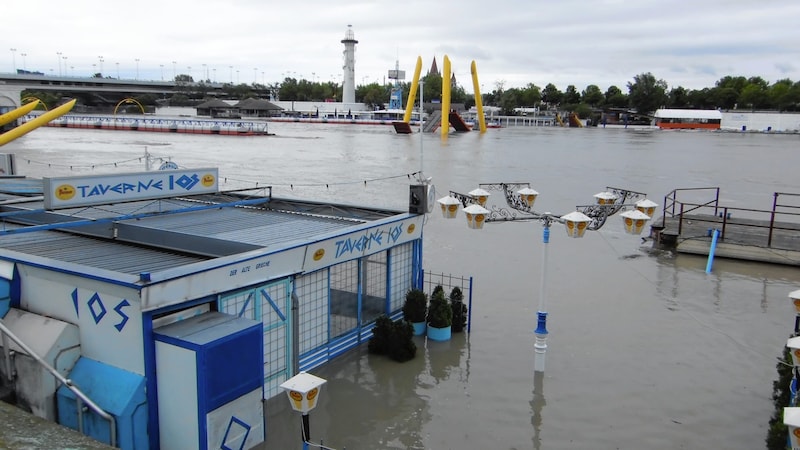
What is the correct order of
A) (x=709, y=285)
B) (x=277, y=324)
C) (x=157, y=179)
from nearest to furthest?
1. (x=277, y=324)
2. (x=157, y=179)
3. (x=709, y=285)

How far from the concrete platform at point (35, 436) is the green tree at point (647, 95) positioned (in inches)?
6154

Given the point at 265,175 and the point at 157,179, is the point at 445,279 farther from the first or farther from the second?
the point at 265,175

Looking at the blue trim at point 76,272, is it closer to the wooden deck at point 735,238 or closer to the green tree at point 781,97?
the wooden deck at point 735,238

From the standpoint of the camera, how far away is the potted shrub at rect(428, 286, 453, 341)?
1173cm

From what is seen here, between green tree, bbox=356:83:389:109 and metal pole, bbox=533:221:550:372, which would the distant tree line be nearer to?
green tree, bbox=356:83:389:109

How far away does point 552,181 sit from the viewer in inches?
1670

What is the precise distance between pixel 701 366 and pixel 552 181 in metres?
31.9

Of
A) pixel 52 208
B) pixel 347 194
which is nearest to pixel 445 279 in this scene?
pixel 52 208

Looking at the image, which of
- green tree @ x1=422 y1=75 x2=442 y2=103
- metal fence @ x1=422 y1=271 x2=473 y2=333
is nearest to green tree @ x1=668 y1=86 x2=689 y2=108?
green tree @ x1=422 y1=75 x2=442 y2=103

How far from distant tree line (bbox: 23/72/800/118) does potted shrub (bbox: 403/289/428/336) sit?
12980 centimetres

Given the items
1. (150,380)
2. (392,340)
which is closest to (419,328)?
(392,340)

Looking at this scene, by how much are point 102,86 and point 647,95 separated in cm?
12623

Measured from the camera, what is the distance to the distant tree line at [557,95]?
138 metres

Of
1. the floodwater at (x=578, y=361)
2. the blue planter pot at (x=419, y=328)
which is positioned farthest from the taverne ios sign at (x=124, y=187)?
the blue planter pot at (x=419, y=328)
